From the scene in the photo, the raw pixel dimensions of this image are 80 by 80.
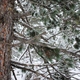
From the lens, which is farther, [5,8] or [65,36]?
[65,36]

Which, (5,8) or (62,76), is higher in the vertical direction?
(5,8)

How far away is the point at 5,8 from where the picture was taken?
3.16 meters

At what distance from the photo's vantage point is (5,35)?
308cm

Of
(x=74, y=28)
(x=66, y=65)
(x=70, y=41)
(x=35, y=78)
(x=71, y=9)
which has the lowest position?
(x=35, y=78)

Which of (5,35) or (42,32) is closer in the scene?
(5,35)

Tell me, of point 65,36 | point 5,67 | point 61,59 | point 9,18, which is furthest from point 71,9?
point 5,67

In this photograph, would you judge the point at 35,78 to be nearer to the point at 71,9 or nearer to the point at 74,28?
the point at 74,28

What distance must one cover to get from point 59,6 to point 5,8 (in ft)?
3.33

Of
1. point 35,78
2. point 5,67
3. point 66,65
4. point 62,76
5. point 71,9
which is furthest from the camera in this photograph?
point 35,78

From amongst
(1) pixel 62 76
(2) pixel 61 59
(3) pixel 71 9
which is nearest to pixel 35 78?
(1) pixel 62 76

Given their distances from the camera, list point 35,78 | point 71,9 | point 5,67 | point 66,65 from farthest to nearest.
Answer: point 35,78, point 71,9, point 66,65, point 5,67

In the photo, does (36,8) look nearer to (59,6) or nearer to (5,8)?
(59,6)

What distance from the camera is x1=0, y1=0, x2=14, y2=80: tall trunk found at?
305 centimetres

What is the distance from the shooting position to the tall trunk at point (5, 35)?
3.05m
